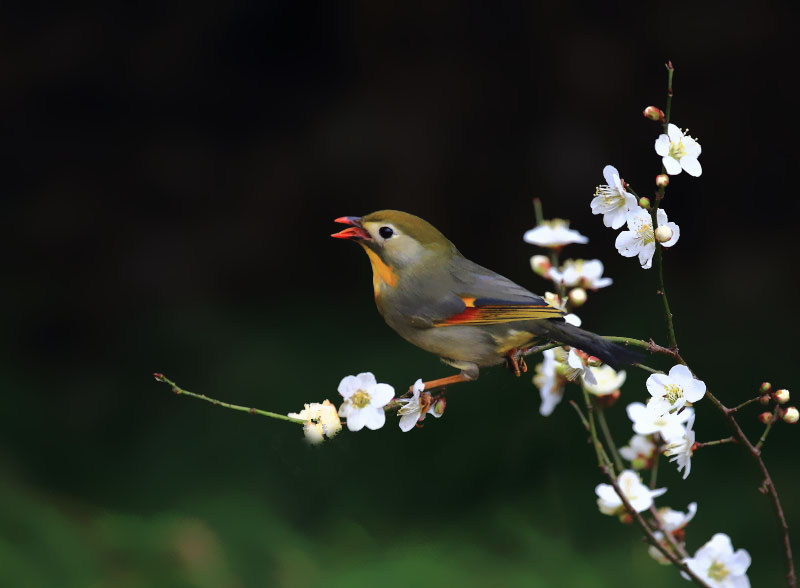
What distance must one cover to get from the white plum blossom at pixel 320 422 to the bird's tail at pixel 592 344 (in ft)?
0.63

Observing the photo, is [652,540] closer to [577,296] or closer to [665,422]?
[665,422]

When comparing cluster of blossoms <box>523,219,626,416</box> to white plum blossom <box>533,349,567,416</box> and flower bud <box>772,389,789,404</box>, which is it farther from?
flower bud <box>772,389,789,404</box>

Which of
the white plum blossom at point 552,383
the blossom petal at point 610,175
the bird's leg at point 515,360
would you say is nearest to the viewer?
the blossom petal at point 610,175

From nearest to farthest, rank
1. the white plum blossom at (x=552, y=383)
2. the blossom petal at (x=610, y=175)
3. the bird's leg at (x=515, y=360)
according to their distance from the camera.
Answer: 1. the blossom petal at (x=610, y=175)
2. the bird's leg at (x=515, y=360)
3. the white plum blossom at (x=552, y=383)

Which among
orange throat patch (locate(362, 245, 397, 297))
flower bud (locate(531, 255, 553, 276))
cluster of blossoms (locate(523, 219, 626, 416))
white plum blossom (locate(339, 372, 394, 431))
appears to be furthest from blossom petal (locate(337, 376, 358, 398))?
flower bud (locate(531, 255, 553, 276))

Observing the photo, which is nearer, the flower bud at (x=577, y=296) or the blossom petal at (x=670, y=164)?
the blossom petal at (x=670, y=164)

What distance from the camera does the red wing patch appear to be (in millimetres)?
821

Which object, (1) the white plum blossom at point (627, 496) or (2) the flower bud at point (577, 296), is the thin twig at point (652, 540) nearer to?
(1) the white plum blossom at point (627, 496)

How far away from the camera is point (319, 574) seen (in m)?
1.93

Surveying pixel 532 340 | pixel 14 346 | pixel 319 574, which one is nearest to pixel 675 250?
pixel 319 574

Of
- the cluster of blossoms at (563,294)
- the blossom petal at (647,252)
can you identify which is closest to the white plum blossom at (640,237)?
the blossom petal at (647,252)

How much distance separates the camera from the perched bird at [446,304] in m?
0.81

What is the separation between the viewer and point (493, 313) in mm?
833

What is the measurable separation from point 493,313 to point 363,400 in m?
0.14
